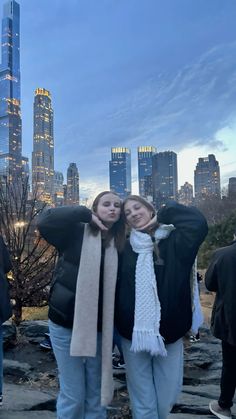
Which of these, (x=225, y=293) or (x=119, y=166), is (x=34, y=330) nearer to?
(x=225, y=293)

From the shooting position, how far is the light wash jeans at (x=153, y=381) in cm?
274

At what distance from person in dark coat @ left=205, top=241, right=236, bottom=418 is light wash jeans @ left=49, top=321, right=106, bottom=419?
4.50 ft

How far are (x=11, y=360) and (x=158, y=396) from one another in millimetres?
3697

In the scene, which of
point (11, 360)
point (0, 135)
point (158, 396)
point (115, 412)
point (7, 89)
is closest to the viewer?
point (158, 396)

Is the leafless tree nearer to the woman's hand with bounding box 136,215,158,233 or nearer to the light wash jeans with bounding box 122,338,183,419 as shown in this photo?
the light wash jeans with bounding box 122,338,183,419

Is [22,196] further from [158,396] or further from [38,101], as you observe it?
[38,101]

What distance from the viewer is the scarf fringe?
2.66m

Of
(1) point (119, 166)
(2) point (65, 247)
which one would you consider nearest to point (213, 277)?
(2) point (65, 247)

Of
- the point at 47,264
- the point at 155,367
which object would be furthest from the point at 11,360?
the point at 155,367

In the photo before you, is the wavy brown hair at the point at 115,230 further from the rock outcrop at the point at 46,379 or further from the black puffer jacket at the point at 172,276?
the rock outcrop at the point at 46,379

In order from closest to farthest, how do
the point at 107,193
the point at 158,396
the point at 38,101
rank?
the point at 158,396 < the point at 107,193 < the point at 38,101

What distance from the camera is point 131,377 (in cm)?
282

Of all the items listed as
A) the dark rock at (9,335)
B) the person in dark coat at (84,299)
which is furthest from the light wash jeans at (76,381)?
the dark rock at (9,335)

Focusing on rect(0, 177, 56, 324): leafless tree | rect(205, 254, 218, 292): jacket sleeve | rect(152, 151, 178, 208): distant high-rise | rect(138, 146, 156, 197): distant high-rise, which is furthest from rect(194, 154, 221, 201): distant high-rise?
rect(205, 254, 218, 292): jacket sleeve
